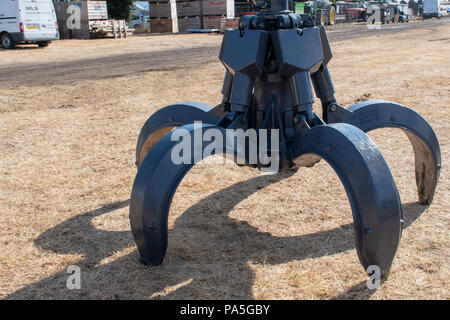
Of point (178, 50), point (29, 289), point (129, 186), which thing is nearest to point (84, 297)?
point (29, 289)

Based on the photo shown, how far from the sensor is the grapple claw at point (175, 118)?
331 centimetres

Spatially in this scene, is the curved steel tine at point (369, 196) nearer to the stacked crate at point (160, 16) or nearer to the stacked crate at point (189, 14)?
the stacked crate at point (189, 14)

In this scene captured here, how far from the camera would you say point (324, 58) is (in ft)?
10.4

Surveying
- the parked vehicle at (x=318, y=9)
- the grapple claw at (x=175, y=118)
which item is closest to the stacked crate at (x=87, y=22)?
the parked vehicle at (x=318, y=9)

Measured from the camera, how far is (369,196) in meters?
2.29

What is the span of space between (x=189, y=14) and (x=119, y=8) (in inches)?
364

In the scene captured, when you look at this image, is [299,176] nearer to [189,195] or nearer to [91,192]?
[189,195]

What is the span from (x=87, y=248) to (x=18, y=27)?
1633 cm

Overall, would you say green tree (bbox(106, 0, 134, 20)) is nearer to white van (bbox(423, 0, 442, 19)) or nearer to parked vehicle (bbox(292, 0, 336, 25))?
parked vehicle (bbox(292, 0, 336, 25))

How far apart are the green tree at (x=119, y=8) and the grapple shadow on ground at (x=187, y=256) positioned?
99.9 feet

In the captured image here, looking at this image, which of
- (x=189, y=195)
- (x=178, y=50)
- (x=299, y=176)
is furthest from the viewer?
(x=178, y=50)

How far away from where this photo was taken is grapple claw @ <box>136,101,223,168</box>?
10.9 ft

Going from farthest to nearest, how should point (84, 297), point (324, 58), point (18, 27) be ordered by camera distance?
1. point (18, 27)
2. point (324, 58)
3. point (84, 297)

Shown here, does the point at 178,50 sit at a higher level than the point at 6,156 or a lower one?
higher
